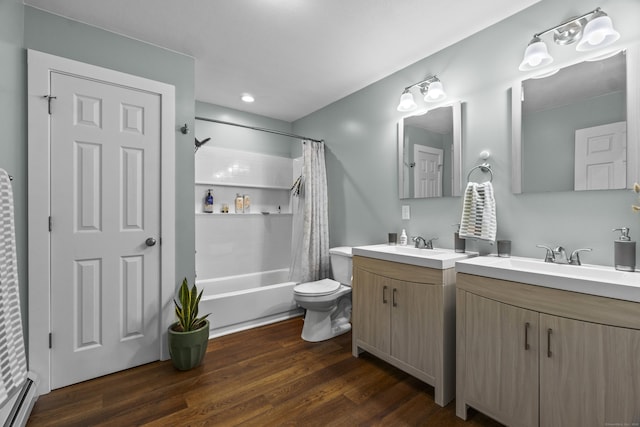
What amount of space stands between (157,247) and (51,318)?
73 cm

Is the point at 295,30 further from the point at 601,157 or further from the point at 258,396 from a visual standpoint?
the point at 258,396

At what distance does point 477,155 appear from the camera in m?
2.07

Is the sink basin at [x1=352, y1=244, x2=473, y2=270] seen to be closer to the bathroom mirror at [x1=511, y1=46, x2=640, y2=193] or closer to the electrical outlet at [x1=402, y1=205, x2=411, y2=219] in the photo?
the electrical outlet at [x1=402, y1=205, x2=411, y2=219]

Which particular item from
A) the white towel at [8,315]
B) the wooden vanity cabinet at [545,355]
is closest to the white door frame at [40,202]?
the white towel at [8,315]

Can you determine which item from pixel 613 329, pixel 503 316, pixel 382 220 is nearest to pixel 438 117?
pixel 382 220

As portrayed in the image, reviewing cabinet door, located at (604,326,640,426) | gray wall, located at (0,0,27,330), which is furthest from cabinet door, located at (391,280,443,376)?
gray wall, located at (0,0,27,330)

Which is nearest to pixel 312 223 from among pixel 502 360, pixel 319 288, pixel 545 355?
pixel 319 288

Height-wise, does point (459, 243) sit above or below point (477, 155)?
below

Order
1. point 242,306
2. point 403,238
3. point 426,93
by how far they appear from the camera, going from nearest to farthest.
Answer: point 426,93 < point 403,238 < point 242,306

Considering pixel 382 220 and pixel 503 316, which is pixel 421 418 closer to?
pixel 503 316

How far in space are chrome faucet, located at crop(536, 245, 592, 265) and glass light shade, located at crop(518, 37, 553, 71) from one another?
1084 millimetres

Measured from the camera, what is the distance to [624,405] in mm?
1102

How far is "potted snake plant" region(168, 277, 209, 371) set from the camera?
2053 millimetres

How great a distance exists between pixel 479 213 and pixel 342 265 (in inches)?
54.7
